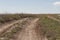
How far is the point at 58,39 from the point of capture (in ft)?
55.5

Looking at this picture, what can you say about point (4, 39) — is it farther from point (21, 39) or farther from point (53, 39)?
point (53, 39)

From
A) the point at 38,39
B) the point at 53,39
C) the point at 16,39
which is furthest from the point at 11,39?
the point at 53,39

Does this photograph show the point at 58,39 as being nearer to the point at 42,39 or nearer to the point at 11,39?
the point at 42,39

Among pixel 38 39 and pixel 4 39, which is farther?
pixel 38 39

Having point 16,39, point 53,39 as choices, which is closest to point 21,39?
point 16,39

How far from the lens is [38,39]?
58.4ft

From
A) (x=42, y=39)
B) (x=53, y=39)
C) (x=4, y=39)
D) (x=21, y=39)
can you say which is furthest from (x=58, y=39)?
(x=4, y=39)

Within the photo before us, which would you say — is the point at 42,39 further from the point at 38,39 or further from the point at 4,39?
the point at 4,39

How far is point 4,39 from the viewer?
16.6 metres

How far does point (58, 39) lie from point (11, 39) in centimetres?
421

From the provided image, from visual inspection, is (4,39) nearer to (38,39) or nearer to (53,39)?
(38,39)

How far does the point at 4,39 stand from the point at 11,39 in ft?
2.74

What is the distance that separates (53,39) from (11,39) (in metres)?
3.78

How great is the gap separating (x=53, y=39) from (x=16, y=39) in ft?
11.0
